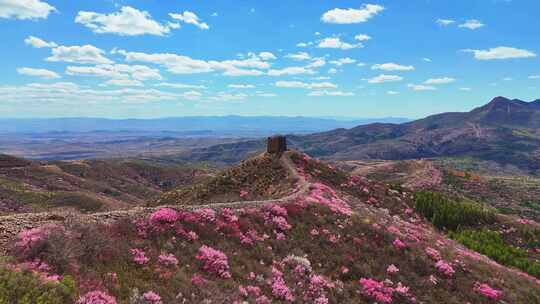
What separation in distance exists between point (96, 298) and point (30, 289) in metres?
1.86

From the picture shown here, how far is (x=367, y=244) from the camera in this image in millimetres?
25109

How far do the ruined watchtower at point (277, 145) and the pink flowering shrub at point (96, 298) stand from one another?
47114 mm

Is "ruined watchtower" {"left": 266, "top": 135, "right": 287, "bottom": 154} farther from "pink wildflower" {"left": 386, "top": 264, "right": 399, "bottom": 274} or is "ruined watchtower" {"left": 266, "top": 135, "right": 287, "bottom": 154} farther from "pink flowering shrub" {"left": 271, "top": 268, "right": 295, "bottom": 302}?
"pink flowering shrub" {"left": 271, "top": 268, "right": 295, "bottom": 302}

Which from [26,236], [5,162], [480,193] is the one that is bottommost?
[480,193]

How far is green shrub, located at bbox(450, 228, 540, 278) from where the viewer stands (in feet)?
124

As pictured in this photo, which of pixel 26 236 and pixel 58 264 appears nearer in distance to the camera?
pixel 58 264

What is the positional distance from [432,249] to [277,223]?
12.2 metres

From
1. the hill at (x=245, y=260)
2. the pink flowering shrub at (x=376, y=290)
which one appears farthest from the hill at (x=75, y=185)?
the pink flowering shrub at (x=376, y=290)

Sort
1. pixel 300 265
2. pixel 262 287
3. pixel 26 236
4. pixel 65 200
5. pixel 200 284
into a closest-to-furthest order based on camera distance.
Result: pixel 26 236, pixel 200 284, pixel 262 287, pixel 300 265, pixel 65 200

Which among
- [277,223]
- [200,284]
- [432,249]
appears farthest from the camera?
[432,249]

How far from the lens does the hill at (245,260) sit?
12.7m

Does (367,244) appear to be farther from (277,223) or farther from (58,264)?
(58,264)

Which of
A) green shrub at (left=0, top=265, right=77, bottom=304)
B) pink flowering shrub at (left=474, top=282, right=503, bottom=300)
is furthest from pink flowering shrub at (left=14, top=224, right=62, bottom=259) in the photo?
pink flowering shrub at (left=474, top=282, right=503, bottom=300)

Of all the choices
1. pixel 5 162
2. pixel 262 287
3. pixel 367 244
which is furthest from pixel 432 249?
pixel 5 162
